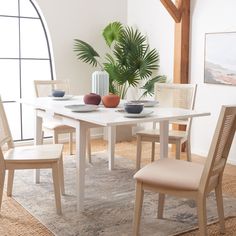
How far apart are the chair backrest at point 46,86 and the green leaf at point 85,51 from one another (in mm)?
988

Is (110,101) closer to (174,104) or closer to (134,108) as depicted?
(134,108)

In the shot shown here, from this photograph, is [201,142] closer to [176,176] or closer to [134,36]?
[134,36]

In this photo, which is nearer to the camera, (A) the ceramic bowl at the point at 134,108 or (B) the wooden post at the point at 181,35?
(A) the ceramic bowl at the point at 134,108

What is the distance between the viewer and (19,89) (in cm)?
529

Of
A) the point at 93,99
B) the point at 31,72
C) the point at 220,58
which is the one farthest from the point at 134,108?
the point at 31,72

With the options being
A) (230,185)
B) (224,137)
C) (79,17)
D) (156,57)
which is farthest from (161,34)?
(224,137)

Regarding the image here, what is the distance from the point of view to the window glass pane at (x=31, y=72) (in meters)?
5.49

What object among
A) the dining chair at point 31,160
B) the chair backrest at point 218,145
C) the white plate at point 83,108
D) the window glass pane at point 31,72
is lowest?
the dining chair at point 31,160

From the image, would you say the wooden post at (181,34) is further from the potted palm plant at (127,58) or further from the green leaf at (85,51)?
the green leaf at (85,51)

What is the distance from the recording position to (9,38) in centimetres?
551

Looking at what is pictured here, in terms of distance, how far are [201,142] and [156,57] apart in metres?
1.25

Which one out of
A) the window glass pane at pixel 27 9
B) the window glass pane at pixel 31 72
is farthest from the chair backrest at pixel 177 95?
the window glass pane at pixel 27 9

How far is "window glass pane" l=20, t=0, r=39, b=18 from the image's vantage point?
513cm

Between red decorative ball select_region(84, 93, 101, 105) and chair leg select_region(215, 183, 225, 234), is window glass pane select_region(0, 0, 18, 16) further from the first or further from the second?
chair leg select_region(215, 183, 225, 234)
